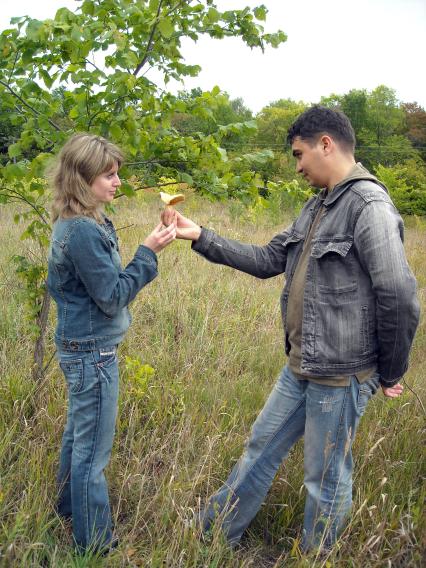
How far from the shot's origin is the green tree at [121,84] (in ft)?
7.62

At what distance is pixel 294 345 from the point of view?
7.53 ft

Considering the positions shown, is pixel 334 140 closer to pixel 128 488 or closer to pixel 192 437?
pixel 192 437

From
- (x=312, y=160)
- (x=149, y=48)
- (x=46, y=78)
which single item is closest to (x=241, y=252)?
(x=312, y=160)

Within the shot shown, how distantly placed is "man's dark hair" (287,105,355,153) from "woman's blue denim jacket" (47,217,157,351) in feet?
2.82

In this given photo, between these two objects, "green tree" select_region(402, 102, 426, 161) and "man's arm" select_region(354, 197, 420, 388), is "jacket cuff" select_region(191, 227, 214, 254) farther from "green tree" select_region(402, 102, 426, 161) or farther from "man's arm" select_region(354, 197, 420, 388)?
"green tree" select_region(402, 102, 426, 161)

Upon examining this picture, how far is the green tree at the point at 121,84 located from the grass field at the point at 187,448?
0.84 m

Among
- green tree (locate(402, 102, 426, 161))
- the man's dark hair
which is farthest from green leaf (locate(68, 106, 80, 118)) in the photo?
green tree (locate(402, 102, 426, 161))

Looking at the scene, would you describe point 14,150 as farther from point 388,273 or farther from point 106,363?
point 388,273

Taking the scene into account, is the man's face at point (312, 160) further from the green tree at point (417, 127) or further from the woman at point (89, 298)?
the green tree at point (417, 127)

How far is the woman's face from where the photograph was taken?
208 cm

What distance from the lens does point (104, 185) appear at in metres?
2.09

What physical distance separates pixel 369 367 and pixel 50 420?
1.82 m

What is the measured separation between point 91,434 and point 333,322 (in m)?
1.13

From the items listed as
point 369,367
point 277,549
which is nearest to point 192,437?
point 277,549
